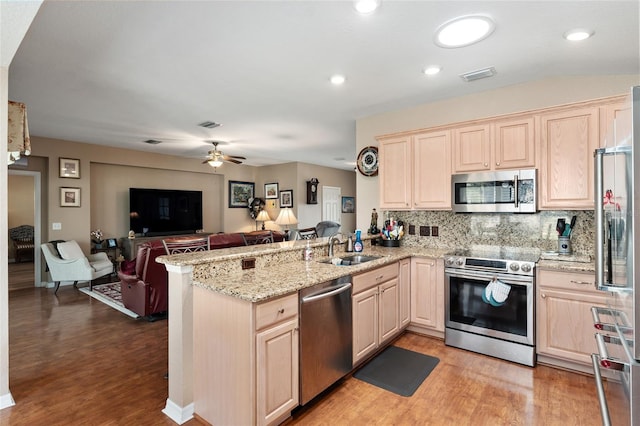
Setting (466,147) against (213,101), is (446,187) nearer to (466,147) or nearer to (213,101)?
(466,147)

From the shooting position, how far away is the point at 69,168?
579 cm

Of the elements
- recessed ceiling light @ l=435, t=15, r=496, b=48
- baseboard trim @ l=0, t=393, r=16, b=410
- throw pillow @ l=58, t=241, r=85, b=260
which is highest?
recessed ceiling light @ l=435, t=15, r=496, b=48

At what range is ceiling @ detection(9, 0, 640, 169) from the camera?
6.41 feet

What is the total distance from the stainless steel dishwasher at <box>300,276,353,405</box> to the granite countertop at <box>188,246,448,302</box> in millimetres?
75

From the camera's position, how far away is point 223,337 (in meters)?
1.87

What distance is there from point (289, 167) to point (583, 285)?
699 cm

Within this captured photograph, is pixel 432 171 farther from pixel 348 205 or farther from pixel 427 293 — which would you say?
pixel 348 205

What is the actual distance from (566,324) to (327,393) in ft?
6.72

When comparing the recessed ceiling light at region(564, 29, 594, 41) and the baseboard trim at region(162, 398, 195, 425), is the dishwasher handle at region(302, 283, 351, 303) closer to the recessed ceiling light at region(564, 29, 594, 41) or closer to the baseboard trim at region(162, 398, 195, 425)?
the baseboard trim at region(162, 398, 195, 425)

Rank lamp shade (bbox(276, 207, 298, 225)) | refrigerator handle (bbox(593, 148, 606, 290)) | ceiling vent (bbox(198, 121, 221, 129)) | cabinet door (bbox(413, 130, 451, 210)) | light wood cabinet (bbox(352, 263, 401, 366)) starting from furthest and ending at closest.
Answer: lamp shade (bbox(276, 207, 298, 225)) < ceiling vent (bbox(198, 121, 221, 129)) < cabinet door (bbox(413, 130, 451, 210)) < light wood cabinet (bbox(352, 263, 401, 366)) < refrigerator handle (bbox(593, 148, 606, 290))

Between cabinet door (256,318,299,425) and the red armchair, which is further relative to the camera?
the red armchair

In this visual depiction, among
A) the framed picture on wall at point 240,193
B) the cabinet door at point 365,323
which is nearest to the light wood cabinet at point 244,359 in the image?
the cabinet door at point 365,323

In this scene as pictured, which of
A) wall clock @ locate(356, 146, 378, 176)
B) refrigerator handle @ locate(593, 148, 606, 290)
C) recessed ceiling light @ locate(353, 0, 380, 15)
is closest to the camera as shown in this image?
refrigerator handle @ locate(593, 148, 606, 290)

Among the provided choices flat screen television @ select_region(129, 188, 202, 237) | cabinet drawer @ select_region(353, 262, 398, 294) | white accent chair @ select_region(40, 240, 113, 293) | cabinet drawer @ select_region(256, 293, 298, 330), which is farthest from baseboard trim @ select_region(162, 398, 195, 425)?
flat screen television @ select_region(129, 188, 202, 237)
